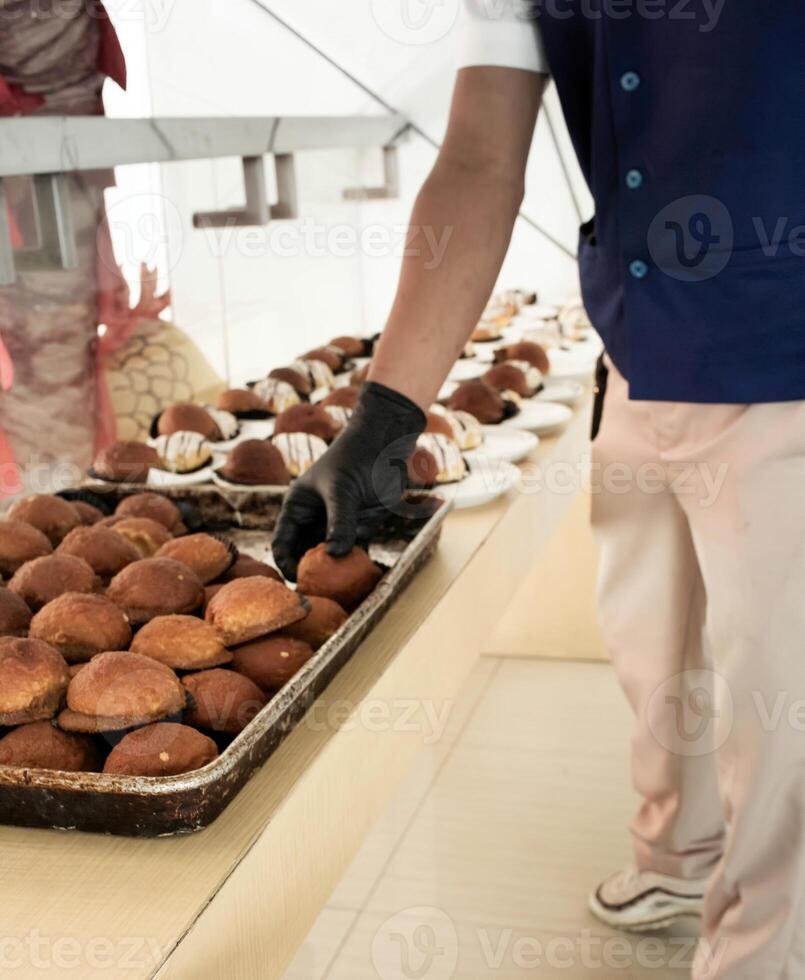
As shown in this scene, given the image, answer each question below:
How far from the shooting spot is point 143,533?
1.18 meters

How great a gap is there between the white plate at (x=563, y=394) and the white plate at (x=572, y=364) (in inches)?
2.6

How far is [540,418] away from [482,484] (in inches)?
15.6

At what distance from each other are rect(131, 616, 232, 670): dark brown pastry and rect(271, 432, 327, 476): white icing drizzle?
2.14 ft

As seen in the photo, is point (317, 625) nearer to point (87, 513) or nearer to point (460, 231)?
point (87, 513)

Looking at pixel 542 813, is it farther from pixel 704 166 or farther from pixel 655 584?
pixel 704 166

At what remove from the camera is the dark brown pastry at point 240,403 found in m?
1.89

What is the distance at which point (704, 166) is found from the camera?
112 centimetres

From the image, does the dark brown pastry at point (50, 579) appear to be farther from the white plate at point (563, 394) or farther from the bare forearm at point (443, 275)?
the white plate at point (563, 394)

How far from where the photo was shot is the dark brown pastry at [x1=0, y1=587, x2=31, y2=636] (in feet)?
3.08

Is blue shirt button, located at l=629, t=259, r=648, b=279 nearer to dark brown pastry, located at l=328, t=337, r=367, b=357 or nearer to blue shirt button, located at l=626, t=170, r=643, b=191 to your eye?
blue shirt button, located at l=626, t=170, r=643, b=191

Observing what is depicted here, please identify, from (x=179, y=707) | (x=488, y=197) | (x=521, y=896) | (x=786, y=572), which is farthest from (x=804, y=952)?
(x=488, y=197)

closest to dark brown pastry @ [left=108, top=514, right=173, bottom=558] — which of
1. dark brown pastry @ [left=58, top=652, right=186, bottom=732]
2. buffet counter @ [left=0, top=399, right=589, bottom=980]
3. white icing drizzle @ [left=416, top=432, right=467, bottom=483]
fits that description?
buffet counter @ [left=0, top=399, right=589, bottom=980]

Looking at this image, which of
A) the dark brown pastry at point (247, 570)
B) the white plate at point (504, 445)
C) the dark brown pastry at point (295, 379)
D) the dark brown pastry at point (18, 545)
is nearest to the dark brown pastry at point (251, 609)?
the dark brown pastry at point (247, 570)

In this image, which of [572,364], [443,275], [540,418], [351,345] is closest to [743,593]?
[443,275]
